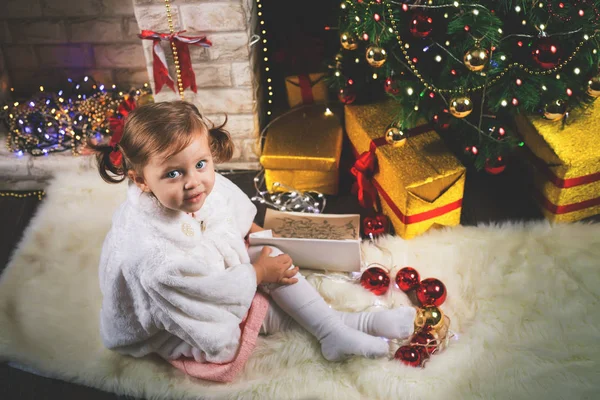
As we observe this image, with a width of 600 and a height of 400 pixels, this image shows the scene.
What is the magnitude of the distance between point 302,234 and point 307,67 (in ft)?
2.57

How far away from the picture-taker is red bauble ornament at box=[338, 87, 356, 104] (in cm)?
211

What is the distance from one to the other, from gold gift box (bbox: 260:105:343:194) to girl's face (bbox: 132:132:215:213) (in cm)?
68

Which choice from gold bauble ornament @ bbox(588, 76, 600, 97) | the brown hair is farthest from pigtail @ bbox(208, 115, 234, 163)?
gold bauble ornament @ bbox(588, 76, 600, 97)

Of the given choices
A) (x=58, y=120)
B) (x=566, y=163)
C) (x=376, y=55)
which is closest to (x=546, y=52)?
(x=566, y=163)

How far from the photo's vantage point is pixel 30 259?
1.91m

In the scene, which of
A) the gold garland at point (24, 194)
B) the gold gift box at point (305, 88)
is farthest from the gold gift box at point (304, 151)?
the gold garland at point (24, 194)

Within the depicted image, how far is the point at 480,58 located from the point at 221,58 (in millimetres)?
858

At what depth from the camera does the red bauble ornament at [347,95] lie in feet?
6.91

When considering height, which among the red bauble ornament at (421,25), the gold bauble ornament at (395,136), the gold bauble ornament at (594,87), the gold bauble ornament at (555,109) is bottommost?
the gold bauble ornament at (395,136)

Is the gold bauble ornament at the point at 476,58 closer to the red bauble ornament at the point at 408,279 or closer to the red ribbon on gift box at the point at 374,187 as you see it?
the red ribbon on gift box at the point at 374,187

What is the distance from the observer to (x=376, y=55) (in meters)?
1.81

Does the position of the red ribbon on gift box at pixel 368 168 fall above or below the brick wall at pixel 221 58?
below

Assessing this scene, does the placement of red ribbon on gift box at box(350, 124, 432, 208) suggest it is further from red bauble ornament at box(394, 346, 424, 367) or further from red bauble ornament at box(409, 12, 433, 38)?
red bauble ornament at box(394, 346, 424, 367)

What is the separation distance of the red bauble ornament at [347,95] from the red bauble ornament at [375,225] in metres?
0.46
